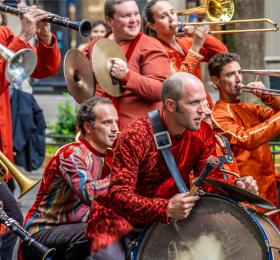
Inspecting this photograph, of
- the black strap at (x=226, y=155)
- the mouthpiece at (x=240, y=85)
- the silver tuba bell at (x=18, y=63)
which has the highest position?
the silver tuba bell at (x=18, y=63)

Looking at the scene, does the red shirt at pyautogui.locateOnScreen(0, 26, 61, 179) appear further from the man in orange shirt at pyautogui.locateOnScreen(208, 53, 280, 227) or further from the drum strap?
the man in orange shirt at pyautogui.locateOnScreen(208, 53, 280, 227)

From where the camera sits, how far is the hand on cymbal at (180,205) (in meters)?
2.84

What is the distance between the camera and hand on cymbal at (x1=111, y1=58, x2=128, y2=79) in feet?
13.4

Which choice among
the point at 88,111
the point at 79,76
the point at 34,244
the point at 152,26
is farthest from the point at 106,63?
the point at 34,244

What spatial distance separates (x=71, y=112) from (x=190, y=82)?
5524mm

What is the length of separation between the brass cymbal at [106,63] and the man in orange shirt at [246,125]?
2.66 ft

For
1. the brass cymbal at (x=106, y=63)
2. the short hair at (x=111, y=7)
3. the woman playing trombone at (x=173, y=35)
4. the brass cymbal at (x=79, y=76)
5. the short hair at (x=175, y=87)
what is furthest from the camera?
the woman playing trombone at (x=173, y=35)

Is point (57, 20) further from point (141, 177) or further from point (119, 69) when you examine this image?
point (141, 177)

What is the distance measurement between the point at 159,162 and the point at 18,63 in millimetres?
900

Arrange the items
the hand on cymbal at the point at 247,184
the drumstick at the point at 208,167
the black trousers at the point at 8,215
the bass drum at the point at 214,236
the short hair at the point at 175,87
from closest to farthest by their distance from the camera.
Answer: the drumstick at the point at 208,167
the bass drum at the point at 214,236
the hand on cymbal at the point at 247,184
the short hair at the point at 175,87
the black trousers at the point at 8,215

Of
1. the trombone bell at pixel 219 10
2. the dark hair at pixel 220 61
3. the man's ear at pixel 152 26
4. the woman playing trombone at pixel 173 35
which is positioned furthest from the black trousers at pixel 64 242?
the trombone bell at pixel 219 10

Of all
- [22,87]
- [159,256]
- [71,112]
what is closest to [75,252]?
[159,256]

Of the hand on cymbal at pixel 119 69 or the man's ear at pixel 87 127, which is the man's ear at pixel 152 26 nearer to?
the hand on cymbal at pixel 119 69

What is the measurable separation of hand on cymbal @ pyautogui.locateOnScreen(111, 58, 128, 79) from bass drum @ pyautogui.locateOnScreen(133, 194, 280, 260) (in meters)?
1.38
